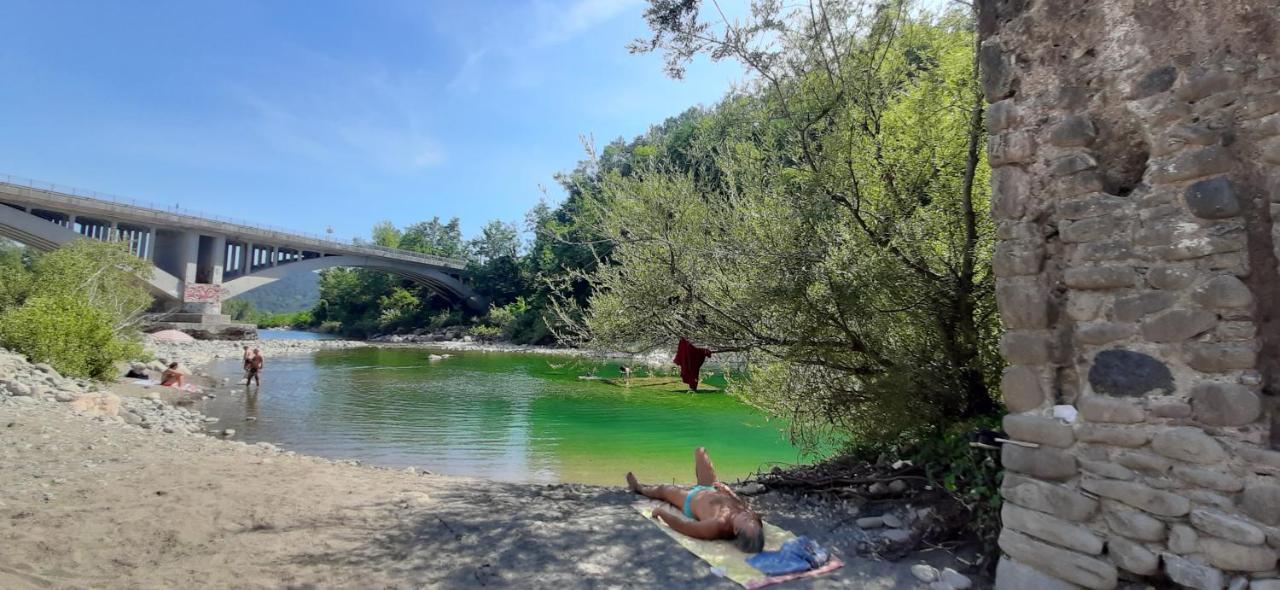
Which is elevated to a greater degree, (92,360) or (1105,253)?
(1105,253)

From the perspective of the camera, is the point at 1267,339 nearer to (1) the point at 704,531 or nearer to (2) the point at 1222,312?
(2) the point at 1222,312

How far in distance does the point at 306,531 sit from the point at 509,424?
9356 mm

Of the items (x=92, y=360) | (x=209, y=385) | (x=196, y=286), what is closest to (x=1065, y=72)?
(x=92, y=360)

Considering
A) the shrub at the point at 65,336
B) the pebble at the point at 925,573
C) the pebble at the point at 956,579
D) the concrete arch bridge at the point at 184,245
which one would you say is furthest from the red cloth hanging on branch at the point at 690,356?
the concrete arch bridge at the point at 184,245

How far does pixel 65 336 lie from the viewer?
12727mm

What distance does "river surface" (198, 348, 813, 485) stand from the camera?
10.0 meters

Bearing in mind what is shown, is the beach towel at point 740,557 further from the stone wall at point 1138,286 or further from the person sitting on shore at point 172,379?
the person sitting on shore at point 172,379

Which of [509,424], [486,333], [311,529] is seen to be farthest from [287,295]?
[311,529]

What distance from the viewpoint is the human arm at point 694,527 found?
4512 millimetres

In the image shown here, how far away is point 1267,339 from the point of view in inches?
92.0

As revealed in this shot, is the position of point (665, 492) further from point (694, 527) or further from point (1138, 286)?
point (1138, 286)

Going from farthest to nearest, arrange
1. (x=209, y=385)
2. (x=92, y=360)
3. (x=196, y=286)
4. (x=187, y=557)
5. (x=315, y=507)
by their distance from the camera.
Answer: (x=196, y=286) < (x=209, y=385) < (x=92, y=360) < (x=315, y=507) < (x=187, y=557)

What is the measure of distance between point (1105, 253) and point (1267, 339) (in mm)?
640

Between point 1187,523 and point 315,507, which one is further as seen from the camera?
point 315,507
